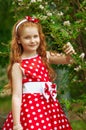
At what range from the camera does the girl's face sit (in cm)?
515

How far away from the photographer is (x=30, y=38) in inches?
203

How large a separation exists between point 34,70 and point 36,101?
27 centimetres

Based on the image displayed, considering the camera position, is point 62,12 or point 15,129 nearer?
point 15,129

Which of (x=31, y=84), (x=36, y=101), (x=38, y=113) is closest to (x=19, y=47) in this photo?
(x=31, y=84)

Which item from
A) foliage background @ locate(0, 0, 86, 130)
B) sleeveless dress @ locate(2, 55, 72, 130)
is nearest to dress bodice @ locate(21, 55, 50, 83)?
sleeveless dress @ locate(2, 55, 72, 130)

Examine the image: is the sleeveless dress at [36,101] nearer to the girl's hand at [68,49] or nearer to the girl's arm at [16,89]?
the girl's arm at [16,89]

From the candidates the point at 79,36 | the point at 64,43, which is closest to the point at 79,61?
the point at 64,43

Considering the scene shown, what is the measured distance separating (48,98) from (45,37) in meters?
0.65

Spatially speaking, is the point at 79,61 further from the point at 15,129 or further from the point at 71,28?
the point at 15,129

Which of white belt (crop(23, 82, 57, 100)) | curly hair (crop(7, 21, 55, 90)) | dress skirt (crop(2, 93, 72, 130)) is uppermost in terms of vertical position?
curly hair (crop(7, 21, 55, 90))

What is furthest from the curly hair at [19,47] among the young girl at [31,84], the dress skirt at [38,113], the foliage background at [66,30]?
the dress skirt at [38,113]

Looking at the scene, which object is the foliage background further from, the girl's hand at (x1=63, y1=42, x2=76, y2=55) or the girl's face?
the girl's face

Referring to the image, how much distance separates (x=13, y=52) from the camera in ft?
17.2

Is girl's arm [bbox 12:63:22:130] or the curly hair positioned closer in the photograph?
girl's arm [bbox 12:63:22:130]
